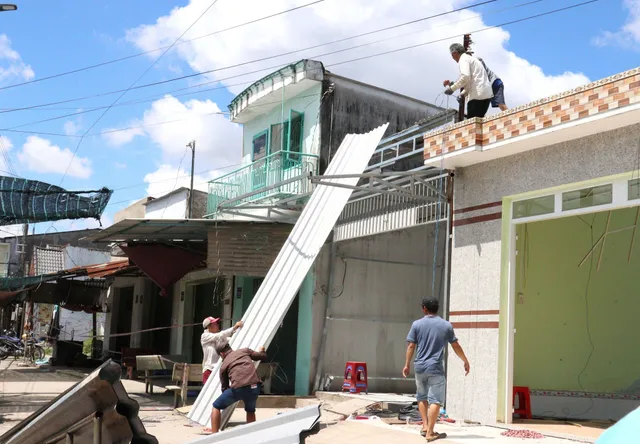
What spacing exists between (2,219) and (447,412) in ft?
36.1

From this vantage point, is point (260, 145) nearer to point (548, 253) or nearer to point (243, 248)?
point (243, 248)

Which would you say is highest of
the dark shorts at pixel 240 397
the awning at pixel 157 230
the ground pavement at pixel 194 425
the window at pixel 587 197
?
the window at pixel 587 197

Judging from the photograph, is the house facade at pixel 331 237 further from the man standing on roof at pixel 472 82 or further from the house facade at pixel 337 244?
the man standing on roof at pixel 472 82

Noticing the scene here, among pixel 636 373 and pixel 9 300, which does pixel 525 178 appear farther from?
pixel 9 300

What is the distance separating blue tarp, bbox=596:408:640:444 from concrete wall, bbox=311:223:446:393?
34.8 feet

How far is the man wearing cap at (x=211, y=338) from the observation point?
9.95 metres

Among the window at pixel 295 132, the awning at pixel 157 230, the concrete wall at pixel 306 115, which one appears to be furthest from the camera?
the window at pixel 295 132

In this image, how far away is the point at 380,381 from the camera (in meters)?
14.1

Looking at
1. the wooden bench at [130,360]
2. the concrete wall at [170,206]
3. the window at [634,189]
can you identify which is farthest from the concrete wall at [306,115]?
the window at [634,189]

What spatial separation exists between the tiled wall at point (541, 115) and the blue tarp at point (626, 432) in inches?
212

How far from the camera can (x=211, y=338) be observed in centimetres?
1034

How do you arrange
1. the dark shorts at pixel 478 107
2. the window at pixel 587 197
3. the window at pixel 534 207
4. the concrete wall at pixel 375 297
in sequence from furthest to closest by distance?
the concrete wall at pixel 375 297
the dark shorts at pixel 478 107
the window at pixel 534 207
the window at pixel 587 197

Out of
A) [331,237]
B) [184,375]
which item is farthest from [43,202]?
[331,237]

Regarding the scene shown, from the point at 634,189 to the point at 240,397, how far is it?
5225mm
